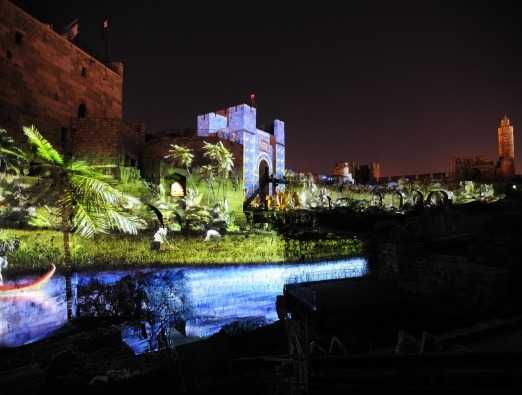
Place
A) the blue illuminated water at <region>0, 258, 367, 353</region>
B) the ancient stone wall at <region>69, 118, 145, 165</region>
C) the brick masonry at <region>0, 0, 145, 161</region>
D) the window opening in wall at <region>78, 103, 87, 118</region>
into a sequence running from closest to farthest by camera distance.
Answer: the blue illuminated water at <region>0, 258, 367, 353</region>
the brick masonry at <region>0, 0, 145, 161</region>
the ancient stone wall at <region>69, 118, 145, 165</region>
the window opening in wall at <region>78, 103, 87, 118</region>

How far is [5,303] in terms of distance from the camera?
7898mm

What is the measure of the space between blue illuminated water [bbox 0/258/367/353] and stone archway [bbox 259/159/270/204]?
885 inches

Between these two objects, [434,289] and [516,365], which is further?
[434,289]

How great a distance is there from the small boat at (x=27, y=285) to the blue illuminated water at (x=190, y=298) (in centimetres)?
14

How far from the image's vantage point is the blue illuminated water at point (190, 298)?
8.26m

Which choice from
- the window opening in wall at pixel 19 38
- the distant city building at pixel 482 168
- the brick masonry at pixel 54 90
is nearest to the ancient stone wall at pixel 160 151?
the brick masonry at pixel 54 90

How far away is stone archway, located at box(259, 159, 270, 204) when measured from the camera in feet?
120

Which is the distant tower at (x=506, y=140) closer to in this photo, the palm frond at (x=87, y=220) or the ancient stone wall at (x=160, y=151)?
the ancient stone wall at (x=160, y=151)

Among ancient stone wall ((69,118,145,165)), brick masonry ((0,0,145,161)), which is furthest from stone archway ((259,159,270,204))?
ancient stone wall ((69,118,145,165))

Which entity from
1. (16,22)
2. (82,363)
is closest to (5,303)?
(82,363)

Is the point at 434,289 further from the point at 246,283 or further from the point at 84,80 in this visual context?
the point at 84,80

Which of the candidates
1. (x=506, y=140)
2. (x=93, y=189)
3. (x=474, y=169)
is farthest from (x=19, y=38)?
(x=506, y=140)

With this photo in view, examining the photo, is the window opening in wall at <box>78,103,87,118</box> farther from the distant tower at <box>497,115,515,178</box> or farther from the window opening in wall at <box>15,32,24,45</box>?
the distant tower at <box>497,115,515,178</box>

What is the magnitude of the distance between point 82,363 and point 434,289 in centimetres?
631
